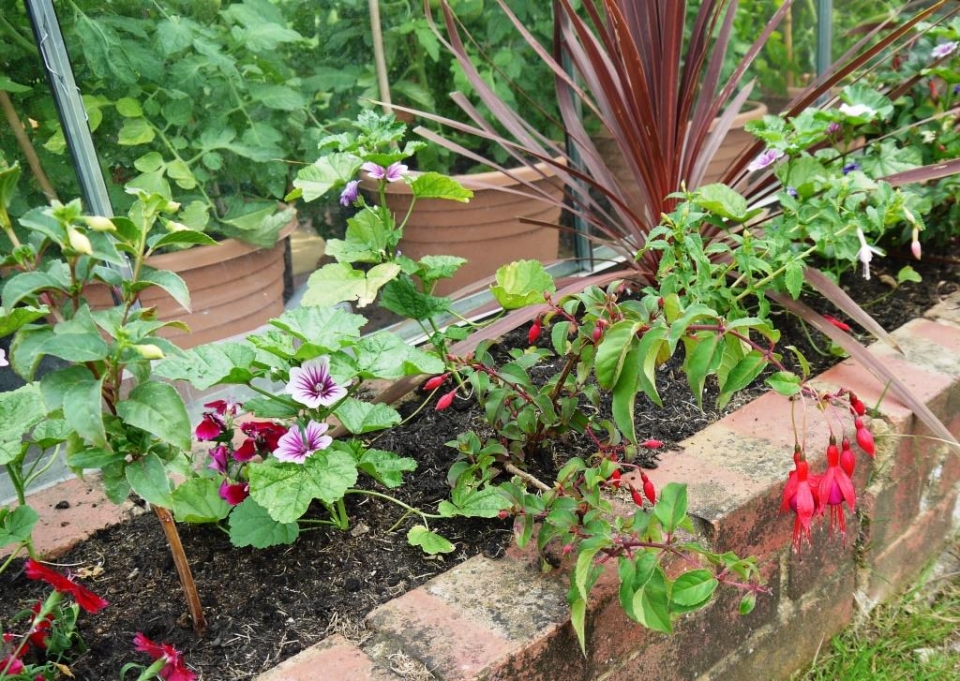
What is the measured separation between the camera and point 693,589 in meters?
1.03

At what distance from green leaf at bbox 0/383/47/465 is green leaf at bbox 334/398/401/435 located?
1.23 ft

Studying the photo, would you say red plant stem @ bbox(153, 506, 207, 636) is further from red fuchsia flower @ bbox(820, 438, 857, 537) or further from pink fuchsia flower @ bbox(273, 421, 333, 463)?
red fuchsia flower @ bbox(820, 438, 857, 537)

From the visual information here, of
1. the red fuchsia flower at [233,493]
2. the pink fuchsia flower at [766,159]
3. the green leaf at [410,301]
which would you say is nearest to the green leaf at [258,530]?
the red fuchsia flower at [233,493]

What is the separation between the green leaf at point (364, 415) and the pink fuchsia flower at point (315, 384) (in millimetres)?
55

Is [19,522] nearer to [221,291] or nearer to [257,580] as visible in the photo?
[257,580]

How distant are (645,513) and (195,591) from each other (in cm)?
59

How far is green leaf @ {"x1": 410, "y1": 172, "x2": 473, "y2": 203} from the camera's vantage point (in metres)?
1.48

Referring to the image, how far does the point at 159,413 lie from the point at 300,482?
27cm

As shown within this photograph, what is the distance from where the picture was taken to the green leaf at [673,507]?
1072 mm

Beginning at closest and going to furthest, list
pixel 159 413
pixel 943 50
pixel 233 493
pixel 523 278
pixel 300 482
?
pixel 159 413, pixel 300 482, pixel 233 493, pixel 523 278, pixel 943 50

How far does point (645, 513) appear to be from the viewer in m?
1.16

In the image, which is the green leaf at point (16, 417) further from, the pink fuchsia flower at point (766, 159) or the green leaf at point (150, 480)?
the pink fuchsia flower at point (766, 159)

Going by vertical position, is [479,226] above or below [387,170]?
below

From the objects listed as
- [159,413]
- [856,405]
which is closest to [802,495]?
[856,405]
